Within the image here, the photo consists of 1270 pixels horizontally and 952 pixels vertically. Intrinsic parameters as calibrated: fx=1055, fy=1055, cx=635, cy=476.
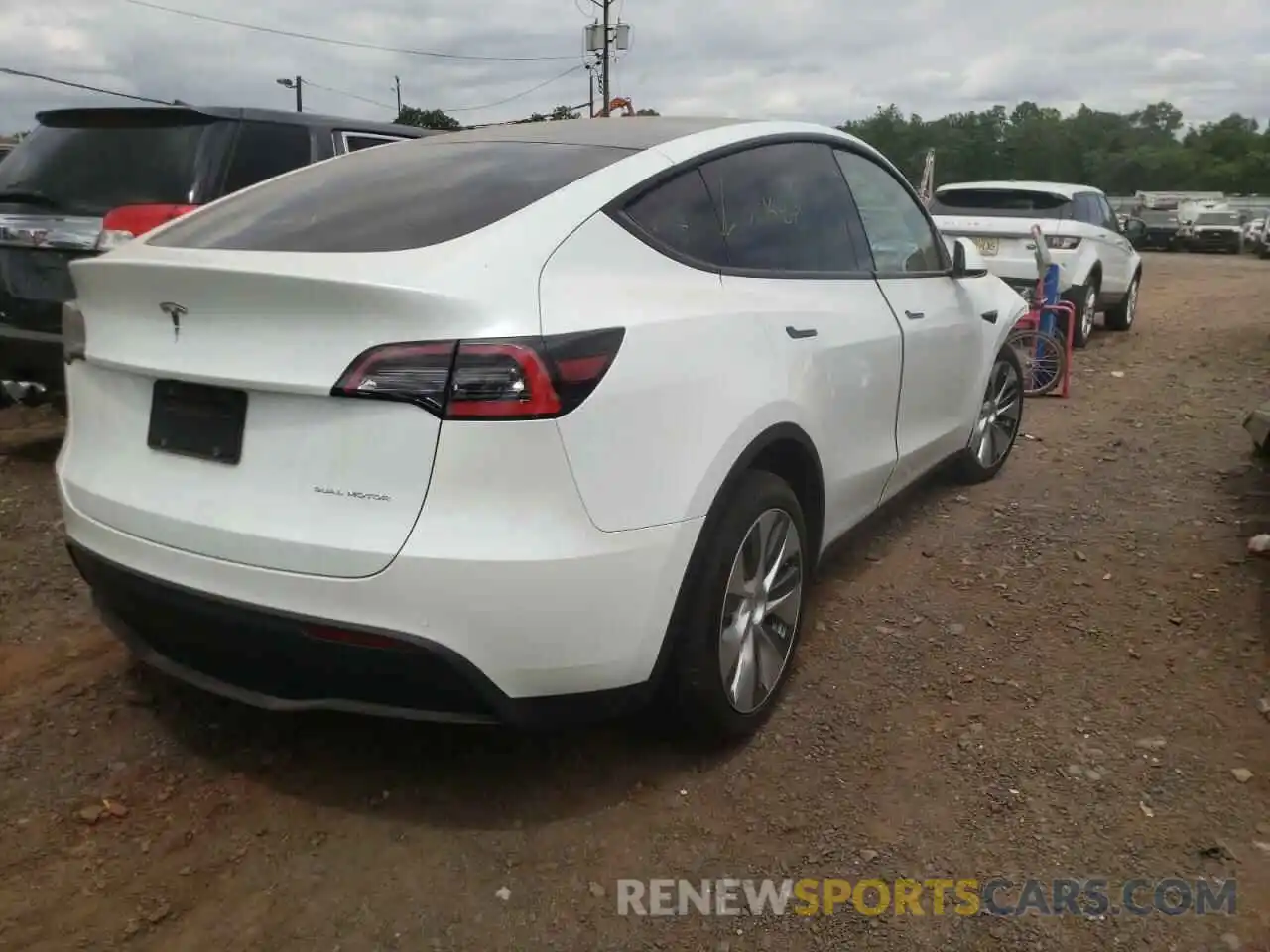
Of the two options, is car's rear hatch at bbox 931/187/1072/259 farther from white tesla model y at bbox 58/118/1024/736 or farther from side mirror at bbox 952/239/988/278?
white tesla model y at bbox 58/118/1024/736

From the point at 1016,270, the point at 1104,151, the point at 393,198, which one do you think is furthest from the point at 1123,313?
the point at 1104,151

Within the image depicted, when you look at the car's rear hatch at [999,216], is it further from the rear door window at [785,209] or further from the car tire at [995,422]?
the rear door window at [785,209]

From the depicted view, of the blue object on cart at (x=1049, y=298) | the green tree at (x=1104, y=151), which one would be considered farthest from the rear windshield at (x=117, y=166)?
the green tree at (x=1104, y=151)

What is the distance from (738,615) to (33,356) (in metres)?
3.95

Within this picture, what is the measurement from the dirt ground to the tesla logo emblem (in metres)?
1.19

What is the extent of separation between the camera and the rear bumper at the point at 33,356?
4.98 meters

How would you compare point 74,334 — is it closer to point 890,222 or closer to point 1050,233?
point 890,222

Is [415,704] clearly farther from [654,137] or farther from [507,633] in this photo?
[654,137]

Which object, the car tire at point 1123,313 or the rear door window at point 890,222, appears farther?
the car tire at point 1123,313

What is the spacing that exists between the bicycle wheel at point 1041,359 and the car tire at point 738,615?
5406 millimetres

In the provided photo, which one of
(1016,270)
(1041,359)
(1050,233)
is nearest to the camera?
(1041,359)

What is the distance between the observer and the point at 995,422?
17.9ft

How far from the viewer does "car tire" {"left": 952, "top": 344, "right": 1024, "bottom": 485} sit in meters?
5.19

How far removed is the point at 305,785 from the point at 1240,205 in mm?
34122
